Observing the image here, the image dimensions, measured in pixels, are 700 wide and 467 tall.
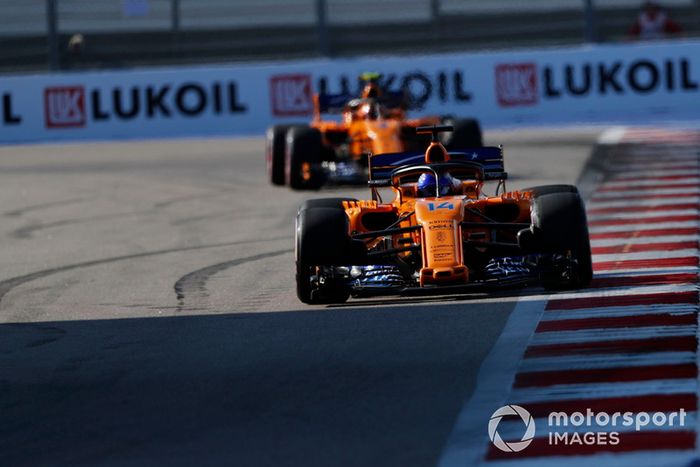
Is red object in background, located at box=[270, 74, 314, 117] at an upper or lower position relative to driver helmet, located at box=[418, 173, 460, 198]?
lower

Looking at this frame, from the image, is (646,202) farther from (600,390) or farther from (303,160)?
(600,390)

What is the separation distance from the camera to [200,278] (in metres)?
11.3

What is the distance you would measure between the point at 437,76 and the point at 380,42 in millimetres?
1130

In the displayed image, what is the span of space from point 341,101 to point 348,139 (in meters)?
0.79

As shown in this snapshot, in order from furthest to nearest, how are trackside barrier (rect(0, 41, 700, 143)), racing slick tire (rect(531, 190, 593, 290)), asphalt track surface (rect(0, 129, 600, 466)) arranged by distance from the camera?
trackside barrier (rect(0, 41, 700, 143)) < racing slick tire (rect(531, 190, 593, 290)) < asphalt track surface (rect(0, 129, 600, 466))

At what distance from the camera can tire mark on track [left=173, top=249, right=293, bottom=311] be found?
1054 centimetres

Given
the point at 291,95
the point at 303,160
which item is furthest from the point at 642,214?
the point at 291,95

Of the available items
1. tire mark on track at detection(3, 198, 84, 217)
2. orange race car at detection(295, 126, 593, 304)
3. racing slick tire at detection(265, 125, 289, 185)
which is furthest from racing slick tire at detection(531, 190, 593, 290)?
racing slick tire at detection(265, 125, 289, 185)

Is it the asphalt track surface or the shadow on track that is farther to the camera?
the asphalt track surface

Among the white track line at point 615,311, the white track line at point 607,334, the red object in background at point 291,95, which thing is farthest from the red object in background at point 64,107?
the white track line at point 607,334

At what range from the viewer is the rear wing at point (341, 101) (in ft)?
59.5

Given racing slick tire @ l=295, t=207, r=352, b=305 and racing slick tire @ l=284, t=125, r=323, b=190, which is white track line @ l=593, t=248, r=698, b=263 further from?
racing slick tire @ l=284, t=125, r=323, b=190

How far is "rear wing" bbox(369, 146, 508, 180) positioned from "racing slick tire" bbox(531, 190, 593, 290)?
109 centimetres

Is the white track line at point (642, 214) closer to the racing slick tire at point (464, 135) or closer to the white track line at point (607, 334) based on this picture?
the racing slick tire at point (464, 135)
